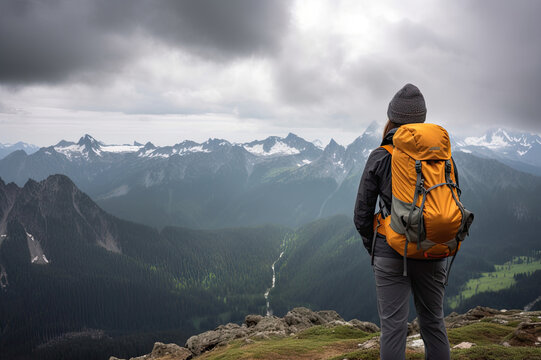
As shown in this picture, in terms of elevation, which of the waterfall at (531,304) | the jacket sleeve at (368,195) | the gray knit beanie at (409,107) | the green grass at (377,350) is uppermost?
the gray knit beanie at (409,107)

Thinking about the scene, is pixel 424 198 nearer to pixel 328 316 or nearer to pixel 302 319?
pixel 302 319

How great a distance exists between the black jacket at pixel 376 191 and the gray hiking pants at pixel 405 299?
30 centimetres

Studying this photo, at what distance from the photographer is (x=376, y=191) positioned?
6441 mm

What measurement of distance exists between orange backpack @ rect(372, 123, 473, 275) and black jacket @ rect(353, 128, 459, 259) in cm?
28

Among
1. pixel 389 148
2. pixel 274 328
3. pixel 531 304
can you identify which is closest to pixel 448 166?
pixel 389 148

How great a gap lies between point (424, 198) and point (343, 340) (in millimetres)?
18030

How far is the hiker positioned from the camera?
613 centimetres

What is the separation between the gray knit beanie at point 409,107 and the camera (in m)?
6.56

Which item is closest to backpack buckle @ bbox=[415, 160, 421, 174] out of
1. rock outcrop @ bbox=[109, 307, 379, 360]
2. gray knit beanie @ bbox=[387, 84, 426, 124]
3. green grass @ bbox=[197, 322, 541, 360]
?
gray knit beanie @ bbox=[387, 84, 426, 124]

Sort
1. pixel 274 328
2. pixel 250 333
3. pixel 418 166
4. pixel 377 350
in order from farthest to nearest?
1. pixel 250 333
2. pixel 274 328
3. pixel 377 350
4. pixel 418 166

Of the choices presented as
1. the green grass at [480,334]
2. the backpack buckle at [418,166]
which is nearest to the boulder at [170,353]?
the green grass at [480,334]

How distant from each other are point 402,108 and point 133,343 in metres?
170

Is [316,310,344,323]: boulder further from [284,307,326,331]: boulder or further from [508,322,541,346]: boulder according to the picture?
[508,322,541,346]: boulder

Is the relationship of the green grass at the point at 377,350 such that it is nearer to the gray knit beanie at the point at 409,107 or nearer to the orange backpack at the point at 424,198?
the orange backpack at the point at 424,198
